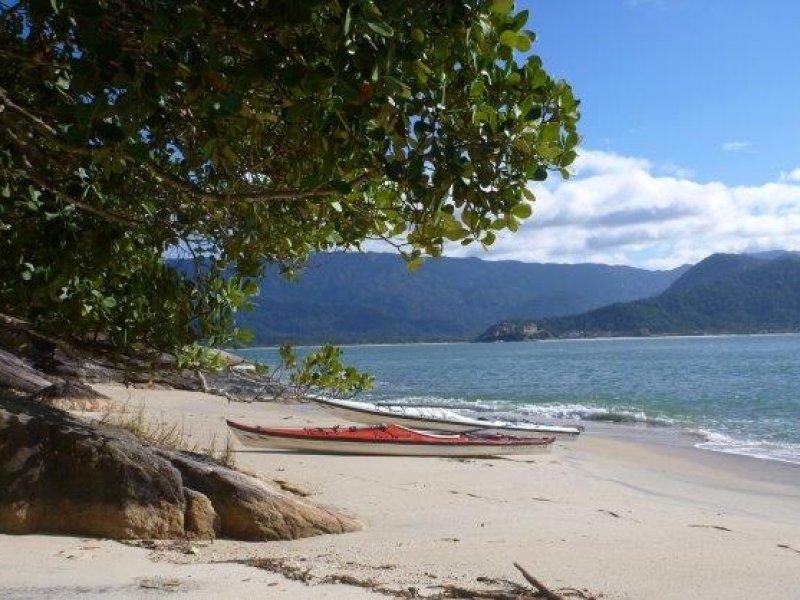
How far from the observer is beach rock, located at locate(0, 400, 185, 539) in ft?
16.5

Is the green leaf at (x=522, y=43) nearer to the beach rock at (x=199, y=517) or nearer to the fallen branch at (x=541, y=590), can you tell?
the fallen branch at (x=541, y=590)

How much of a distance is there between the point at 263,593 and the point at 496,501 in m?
4.88

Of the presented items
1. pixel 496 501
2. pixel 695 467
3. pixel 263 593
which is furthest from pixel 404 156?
pixel 695 467

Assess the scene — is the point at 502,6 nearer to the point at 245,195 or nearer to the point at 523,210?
the point at 523,210

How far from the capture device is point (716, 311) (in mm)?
178500

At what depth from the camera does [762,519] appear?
375 inches

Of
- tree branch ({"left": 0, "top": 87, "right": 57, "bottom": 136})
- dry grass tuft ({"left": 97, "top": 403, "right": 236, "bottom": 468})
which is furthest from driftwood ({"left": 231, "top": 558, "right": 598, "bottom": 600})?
tree branch ({"left": 0, "top": 87, "right": 57, "bottom": 136})

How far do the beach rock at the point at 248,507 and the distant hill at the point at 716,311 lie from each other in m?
177

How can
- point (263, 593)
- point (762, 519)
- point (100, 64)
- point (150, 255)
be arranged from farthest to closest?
point (762, 519)
point (150, 255)
point (263, 593)
point (100, 64)

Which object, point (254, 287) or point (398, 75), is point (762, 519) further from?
point (398, 75)

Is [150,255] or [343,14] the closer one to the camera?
[343,14]

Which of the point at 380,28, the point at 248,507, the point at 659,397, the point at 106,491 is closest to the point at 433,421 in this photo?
the point at 248,507

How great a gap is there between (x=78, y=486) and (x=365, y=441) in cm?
733

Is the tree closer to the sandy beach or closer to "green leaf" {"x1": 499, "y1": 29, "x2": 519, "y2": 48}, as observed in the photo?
"green leaf" {"x1": 499, "y1": 29, "x2": 519, "y2": 48}
